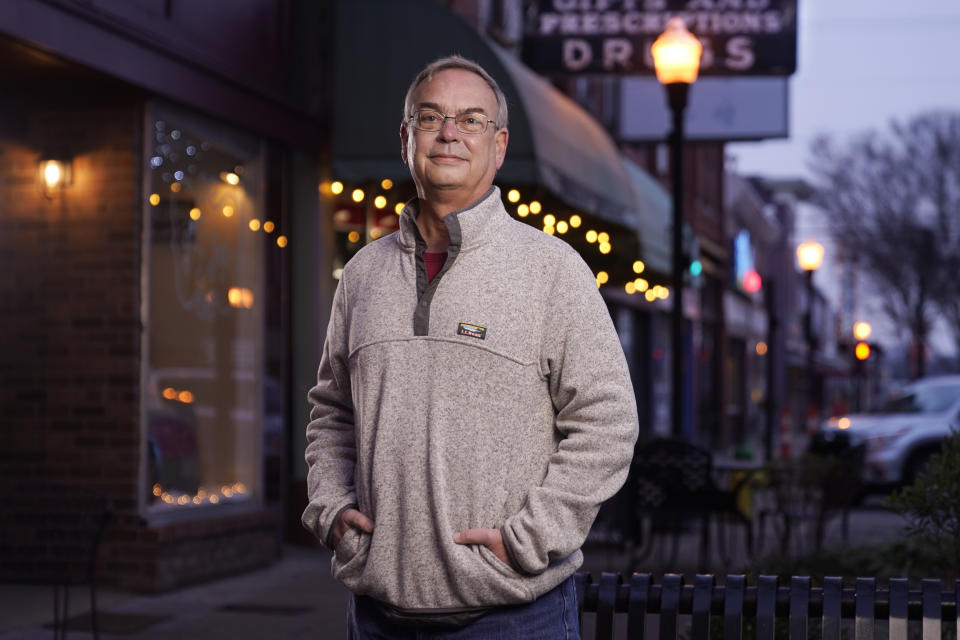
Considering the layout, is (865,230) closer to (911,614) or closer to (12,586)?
(12,586)

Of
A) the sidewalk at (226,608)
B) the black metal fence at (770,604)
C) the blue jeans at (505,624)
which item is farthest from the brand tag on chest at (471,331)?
the sidewalk at (226,608)

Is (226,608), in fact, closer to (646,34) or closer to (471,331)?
(471,331)

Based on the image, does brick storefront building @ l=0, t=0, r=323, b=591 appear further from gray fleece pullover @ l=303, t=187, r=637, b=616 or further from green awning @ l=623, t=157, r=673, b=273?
green awning @ l=623, t=157, r=673, b=273

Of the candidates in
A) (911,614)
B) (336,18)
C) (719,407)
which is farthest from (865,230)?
(911,614)

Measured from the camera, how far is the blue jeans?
8.50 ft

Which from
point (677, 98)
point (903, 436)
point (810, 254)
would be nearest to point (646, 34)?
point (677, 98)

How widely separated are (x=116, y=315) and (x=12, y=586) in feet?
6.11

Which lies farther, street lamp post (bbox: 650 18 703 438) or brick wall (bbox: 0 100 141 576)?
street lamp post (bbox: 650 18 703 438)

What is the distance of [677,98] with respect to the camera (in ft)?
32.6

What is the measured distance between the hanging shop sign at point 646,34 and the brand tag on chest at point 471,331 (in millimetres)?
10490

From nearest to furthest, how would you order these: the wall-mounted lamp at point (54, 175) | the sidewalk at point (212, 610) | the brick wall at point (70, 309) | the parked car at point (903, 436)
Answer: the sidewalk at point (212, 610), the brick wall at point (70, 309), the wall-mounted lamp at point (54, 175), the parked car at point (903, 436)

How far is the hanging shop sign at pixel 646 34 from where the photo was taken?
12.6m

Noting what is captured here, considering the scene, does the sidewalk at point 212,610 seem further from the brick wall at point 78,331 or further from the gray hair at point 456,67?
the gray hair at point 456,67

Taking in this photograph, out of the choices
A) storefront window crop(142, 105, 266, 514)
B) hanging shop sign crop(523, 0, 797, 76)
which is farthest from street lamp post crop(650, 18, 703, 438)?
storefront window crop(142, 105, 266, 514)
